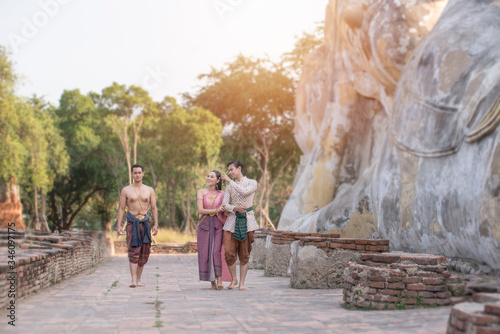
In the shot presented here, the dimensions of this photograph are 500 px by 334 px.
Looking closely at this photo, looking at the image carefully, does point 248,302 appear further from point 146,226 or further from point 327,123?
point 327,123

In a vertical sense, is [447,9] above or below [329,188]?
above

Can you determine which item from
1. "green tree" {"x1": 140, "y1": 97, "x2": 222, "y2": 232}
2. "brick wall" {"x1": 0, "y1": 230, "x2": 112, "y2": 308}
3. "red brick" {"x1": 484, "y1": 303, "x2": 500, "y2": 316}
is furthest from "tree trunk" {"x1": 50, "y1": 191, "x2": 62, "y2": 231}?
"red brick" {"x1": 484, "y1": 303, "x2": 500, "y2": 316}

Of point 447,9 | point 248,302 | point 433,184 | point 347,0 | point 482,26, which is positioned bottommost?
point 248,302

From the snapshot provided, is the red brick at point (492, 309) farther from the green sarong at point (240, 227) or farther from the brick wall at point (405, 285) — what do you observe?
the green sarong at point (240, 227)

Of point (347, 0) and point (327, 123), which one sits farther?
point (327, 123)

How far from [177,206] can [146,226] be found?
2695 cm

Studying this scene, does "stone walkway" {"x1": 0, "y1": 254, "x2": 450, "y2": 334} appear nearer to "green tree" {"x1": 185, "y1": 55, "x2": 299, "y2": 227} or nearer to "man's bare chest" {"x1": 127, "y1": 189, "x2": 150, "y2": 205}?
"man's bare chest" {"x1": 127, "y1": 189, "x2": 150, "y2": 205}

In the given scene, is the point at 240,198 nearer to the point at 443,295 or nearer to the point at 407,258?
the point at 407,258

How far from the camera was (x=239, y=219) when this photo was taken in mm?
7824

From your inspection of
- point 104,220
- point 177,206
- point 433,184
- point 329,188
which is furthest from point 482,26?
point 104,220

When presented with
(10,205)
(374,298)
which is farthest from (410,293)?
(10,205)

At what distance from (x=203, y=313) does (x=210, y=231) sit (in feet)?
9.37

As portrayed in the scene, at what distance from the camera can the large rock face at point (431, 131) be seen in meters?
7.05

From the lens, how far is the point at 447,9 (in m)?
10.2
